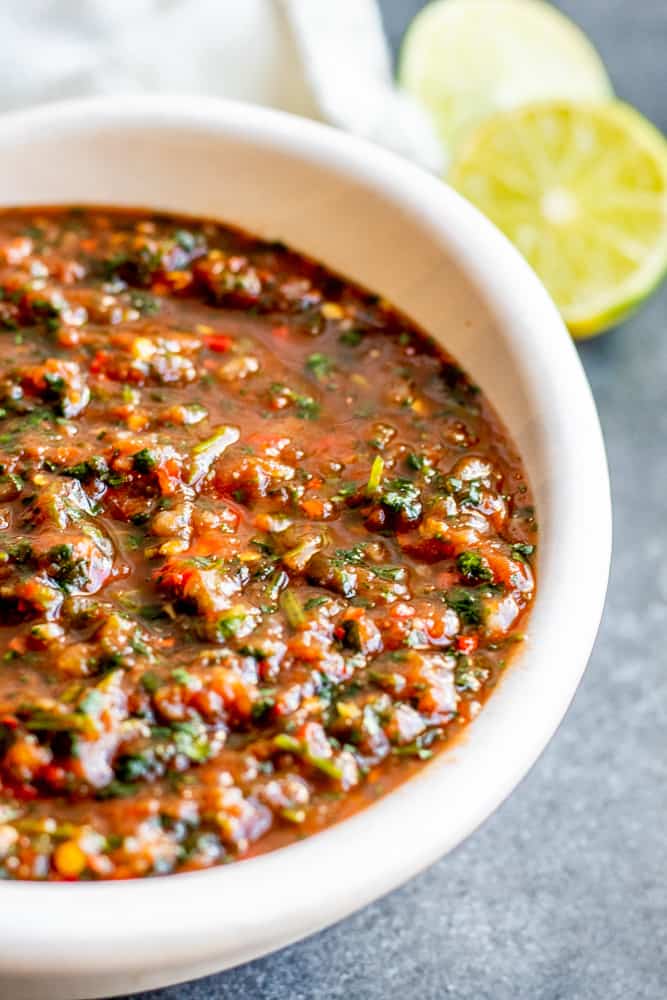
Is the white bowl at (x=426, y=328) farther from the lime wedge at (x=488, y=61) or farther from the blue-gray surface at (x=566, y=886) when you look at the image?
the lime wedge at (x=488, y=61)

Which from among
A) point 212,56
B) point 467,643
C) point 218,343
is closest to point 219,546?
point 467,643

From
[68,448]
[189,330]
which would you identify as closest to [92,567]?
[68,448]

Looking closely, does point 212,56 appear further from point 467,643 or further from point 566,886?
point 566,886

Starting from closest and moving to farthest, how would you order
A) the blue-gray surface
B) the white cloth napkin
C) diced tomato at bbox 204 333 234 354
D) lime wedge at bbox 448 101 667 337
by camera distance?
the blue-gray surface → diced tomato at bbox 204 333 234 354 → the white cloth napkin → lime wedge at bbox 448 101 667 337

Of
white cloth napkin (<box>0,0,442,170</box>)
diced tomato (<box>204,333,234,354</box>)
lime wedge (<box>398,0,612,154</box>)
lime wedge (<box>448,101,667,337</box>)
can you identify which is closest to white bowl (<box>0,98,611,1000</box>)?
diced tomato (<box>204,333,234,354</box>)

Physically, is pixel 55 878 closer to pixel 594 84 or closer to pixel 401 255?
pixel 401 255

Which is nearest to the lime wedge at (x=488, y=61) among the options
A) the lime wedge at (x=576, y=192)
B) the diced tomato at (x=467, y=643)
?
the lime wedge at (x=576, y=192)

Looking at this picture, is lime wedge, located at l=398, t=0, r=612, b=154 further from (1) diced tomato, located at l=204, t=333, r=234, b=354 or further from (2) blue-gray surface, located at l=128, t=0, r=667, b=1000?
(1) diced tomato, located at l=204, t=333, r=234, b=354
